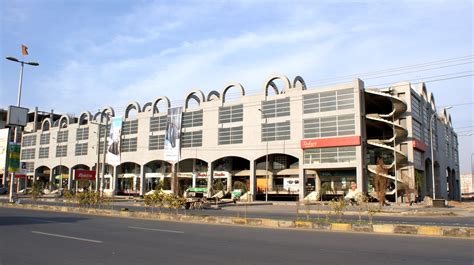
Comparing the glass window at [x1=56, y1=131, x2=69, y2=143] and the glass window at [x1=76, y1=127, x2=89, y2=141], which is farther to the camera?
the glass window at [x1=56, y1=131, x2=69, y2=143]

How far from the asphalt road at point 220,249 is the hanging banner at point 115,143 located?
60.6 m

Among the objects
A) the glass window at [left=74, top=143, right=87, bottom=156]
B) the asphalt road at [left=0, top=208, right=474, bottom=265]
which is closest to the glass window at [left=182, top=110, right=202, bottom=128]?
the glass window at [left=74, top=143, right=87, bottom=156]

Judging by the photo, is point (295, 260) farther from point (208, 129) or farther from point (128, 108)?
point (128, 108)

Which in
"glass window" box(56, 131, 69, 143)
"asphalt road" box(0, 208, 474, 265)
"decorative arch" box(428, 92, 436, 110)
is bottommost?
"asphalt road" box(0, 208, 474, 265)

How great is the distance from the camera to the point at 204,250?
9.58 metres

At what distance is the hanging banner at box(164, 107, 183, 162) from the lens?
209 feet

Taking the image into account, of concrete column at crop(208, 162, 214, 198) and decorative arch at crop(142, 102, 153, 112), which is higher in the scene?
decorative arch at crop(142, 102, 153, 112)

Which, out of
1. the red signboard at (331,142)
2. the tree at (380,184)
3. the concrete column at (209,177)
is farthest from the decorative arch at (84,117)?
the tree at (380,184)

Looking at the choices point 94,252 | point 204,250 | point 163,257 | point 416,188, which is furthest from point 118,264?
point 416,188

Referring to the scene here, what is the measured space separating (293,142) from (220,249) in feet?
143

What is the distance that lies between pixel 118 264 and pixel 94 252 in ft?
5.53

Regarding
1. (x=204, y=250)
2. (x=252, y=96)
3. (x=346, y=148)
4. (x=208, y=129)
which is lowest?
(x=204, y=250)

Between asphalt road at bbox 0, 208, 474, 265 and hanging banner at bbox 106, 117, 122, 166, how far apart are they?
2384 inches

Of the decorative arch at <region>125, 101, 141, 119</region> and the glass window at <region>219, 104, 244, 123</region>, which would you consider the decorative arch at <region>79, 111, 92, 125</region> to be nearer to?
the decorative arch at <region>125, 101, 141, 119</region>
